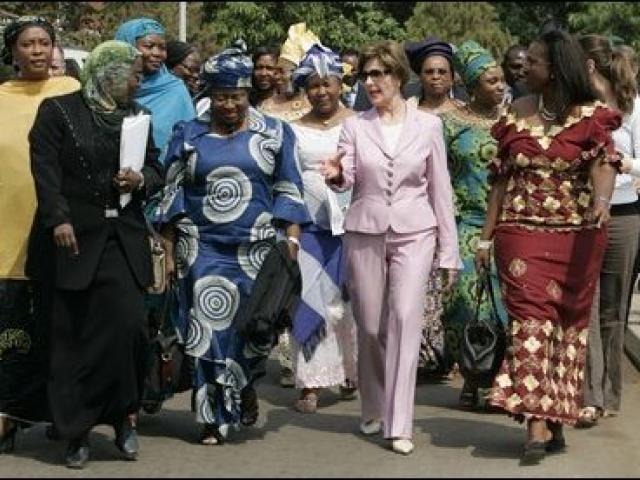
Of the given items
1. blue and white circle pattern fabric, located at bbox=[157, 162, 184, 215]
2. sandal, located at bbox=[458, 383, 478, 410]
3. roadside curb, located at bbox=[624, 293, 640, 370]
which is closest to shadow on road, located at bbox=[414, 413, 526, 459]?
sandal, located at bbox=[458, 383, 478, 410]

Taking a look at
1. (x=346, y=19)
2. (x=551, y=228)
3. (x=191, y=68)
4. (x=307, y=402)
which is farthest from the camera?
(x=346, y=19)

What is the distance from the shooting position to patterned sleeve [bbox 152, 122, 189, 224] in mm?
7953

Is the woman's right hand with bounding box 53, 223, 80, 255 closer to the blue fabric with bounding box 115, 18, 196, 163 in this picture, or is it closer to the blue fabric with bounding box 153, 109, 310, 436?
the blue fabric with bounding box 153, 109, 310, 436

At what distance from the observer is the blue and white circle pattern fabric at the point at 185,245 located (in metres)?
7.97

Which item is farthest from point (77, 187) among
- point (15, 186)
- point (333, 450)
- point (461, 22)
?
point (461, 22)

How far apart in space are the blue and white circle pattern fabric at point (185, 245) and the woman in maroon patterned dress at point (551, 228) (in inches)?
60.0

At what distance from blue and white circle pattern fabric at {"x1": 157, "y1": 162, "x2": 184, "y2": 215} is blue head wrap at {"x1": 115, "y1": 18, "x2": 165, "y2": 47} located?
2.01 metres

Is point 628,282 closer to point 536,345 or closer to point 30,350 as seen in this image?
point 536,345

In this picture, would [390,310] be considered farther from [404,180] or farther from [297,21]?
[297,21]

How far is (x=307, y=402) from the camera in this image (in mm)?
9266

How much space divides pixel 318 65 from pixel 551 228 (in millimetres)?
2202

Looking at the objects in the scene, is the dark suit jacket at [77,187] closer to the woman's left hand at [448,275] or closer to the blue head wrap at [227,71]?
the blue head wrap at [227,71]

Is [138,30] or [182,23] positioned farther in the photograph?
[182,23]

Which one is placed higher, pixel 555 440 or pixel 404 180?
pixel 404 180
